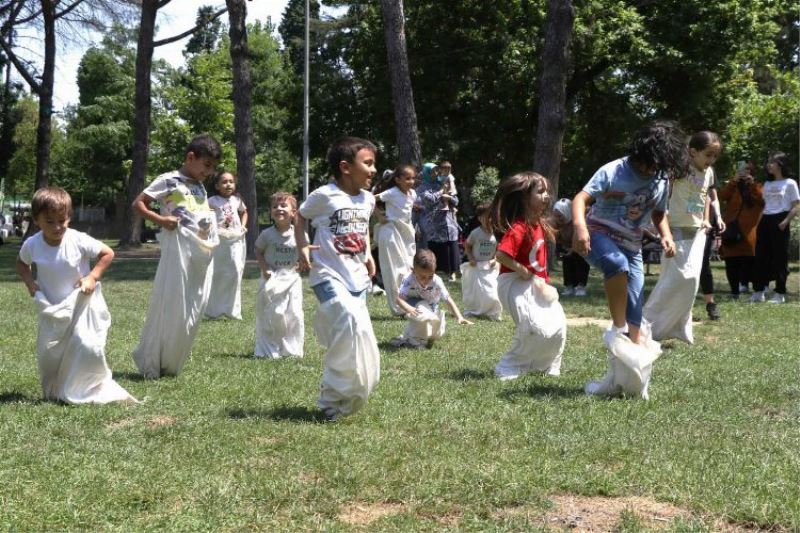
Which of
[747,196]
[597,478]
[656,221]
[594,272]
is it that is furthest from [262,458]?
[594,272]

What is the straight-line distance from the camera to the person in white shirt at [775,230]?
1455 cm

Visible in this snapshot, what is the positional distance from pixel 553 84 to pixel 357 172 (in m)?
13.5

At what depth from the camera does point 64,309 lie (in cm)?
656

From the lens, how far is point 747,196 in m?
14.6

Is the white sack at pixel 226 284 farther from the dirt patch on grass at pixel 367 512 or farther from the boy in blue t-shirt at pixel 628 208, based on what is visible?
the dirt patch on grass at pixel 367 512

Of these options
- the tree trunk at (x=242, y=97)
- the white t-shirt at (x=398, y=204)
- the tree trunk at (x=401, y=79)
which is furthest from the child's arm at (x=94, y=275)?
the tree trunk at (x=242, y=97)

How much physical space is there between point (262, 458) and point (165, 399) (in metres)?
1.89

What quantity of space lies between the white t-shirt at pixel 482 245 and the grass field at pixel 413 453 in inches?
190

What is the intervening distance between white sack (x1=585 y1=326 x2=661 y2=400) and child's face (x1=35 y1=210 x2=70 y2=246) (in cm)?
354

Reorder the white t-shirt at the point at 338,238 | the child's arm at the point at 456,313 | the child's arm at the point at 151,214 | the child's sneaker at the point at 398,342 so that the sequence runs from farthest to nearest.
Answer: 1. the child's arm at the point at 456,313
2. the child's sneaker at the point at 398,342
3. the child's arm at the point at 151,214
4. the white t-shirt at the point at 338,238

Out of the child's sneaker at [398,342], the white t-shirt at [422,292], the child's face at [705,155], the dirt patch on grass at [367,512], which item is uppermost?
the child's face at [705,155]

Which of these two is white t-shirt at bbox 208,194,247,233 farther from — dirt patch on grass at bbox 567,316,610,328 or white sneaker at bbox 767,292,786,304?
white sneaker at bbox 767,292,786,304

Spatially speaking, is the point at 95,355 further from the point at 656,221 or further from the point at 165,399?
the point at 656,221

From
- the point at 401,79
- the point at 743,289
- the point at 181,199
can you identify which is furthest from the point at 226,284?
the point at 401,79
